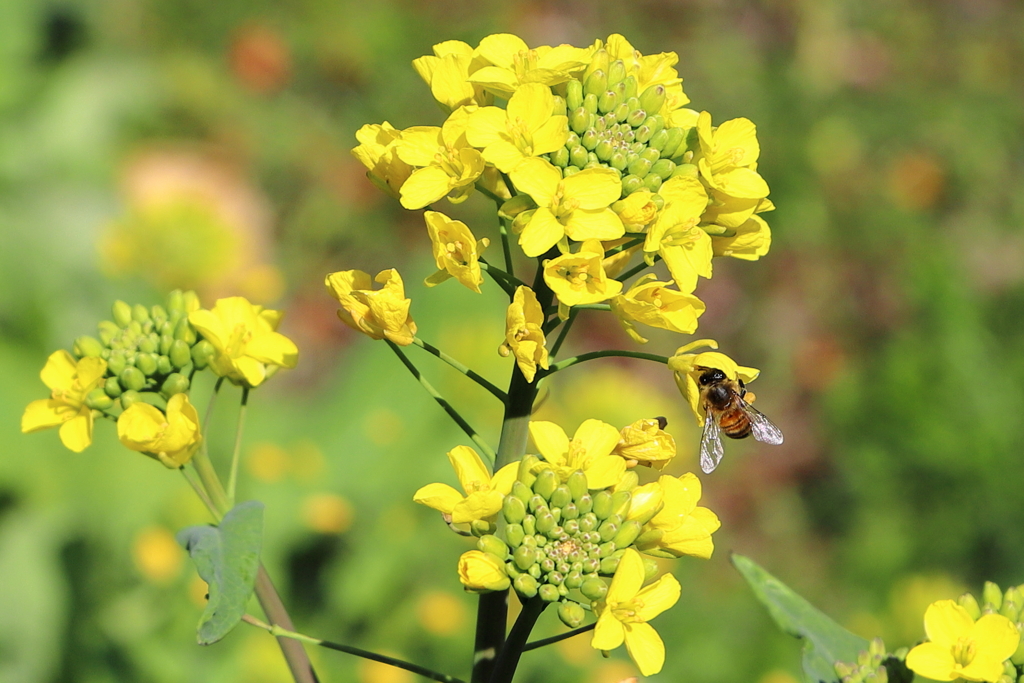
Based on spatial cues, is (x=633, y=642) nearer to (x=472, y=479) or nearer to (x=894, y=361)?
(x=472, y=479)

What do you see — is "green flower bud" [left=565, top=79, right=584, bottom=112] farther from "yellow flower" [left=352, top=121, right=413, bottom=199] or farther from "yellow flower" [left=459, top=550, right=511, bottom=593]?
"yellow flower" [left=459, top=550, right=511, bottom=593]

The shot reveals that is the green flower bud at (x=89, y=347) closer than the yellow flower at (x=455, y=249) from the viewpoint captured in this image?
No

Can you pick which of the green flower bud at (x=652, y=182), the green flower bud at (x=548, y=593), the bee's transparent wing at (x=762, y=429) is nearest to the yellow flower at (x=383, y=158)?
the green flower bud at (x=652, y=182)

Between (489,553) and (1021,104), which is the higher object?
(489,553)

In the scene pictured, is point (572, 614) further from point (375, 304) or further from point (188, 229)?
point (188, 229)

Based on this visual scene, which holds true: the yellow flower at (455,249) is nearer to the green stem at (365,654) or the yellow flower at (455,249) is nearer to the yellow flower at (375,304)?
the yellow flower at (375,304)

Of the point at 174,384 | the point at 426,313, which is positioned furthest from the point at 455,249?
the point at 426,313

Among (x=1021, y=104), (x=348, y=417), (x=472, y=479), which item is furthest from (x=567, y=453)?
(x=1021, y=104)
